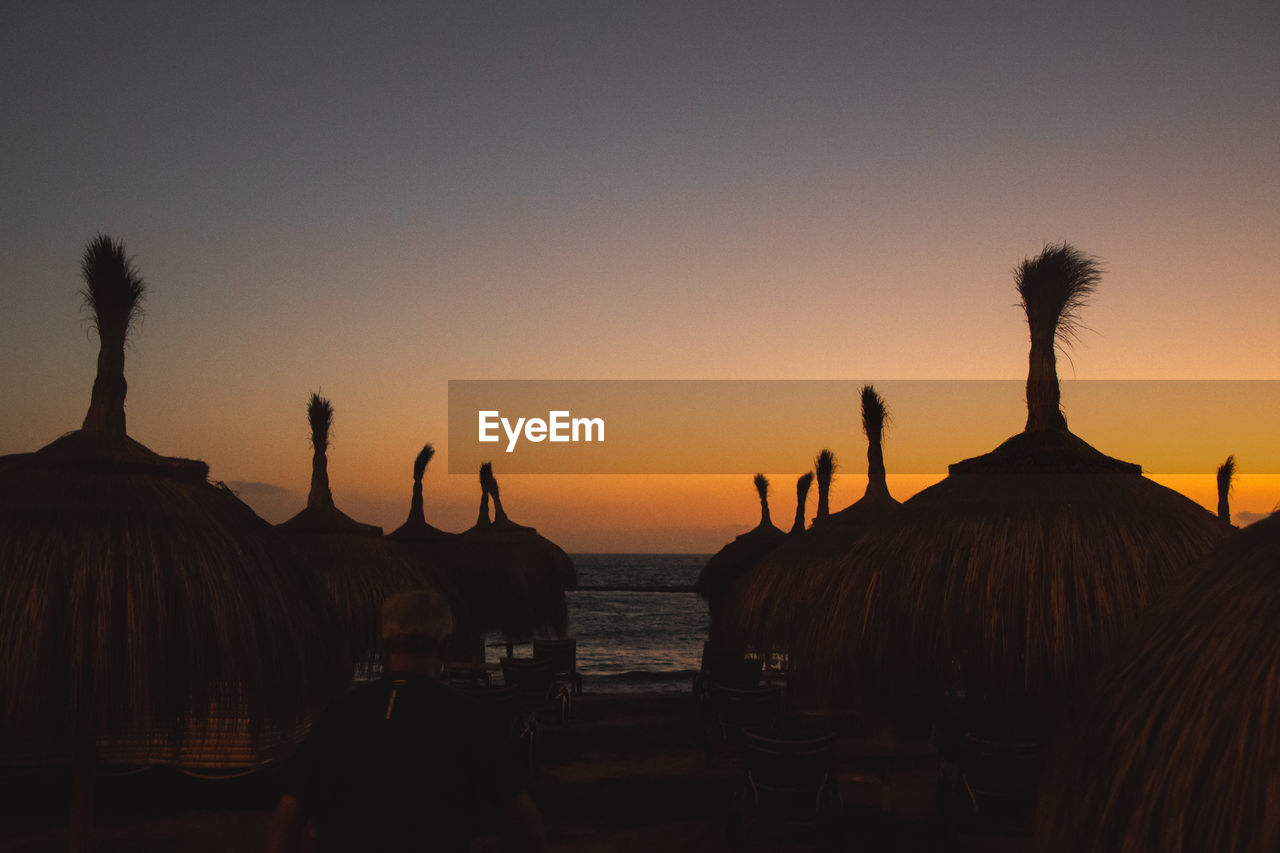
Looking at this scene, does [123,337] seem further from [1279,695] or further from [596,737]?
[596,737]

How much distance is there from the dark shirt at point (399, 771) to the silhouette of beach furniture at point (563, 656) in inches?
492

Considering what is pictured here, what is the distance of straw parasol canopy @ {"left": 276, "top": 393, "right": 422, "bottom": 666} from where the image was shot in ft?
37.0

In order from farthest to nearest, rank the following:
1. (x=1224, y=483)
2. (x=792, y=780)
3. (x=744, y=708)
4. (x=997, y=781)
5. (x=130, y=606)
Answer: (x=1224, y=483), (x=744, y=708), (x=792, y=780), (x=997, y=781), (x=130, y=606)

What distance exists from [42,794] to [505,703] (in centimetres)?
424

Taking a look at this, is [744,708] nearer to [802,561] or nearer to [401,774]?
[802,561]

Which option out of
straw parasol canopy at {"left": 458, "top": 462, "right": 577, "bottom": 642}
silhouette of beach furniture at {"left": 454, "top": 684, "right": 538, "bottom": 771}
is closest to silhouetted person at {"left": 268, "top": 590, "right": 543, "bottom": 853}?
silhouette of beach furniture at {"left": 454, "top": 684, "right": 538, "bottom": 771}

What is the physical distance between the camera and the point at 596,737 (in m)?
12.4

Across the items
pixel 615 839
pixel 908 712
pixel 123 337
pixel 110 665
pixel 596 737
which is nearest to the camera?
pixel 110 665

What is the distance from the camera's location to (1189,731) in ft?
7.17

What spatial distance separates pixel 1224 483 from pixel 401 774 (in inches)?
1080

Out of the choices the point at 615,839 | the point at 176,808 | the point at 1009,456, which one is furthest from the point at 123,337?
the point at 1009,456

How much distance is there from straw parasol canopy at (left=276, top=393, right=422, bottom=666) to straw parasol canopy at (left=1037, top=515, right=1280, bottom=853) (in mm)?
9257

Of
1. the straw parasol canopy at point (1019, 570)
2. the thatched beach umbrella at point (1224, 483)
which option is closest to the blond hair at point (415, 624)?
the straw parasol canopy at point (1019, 570)

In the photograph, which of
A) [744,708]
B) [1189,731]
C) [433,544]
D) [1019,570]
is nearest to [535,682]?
[744,708]
